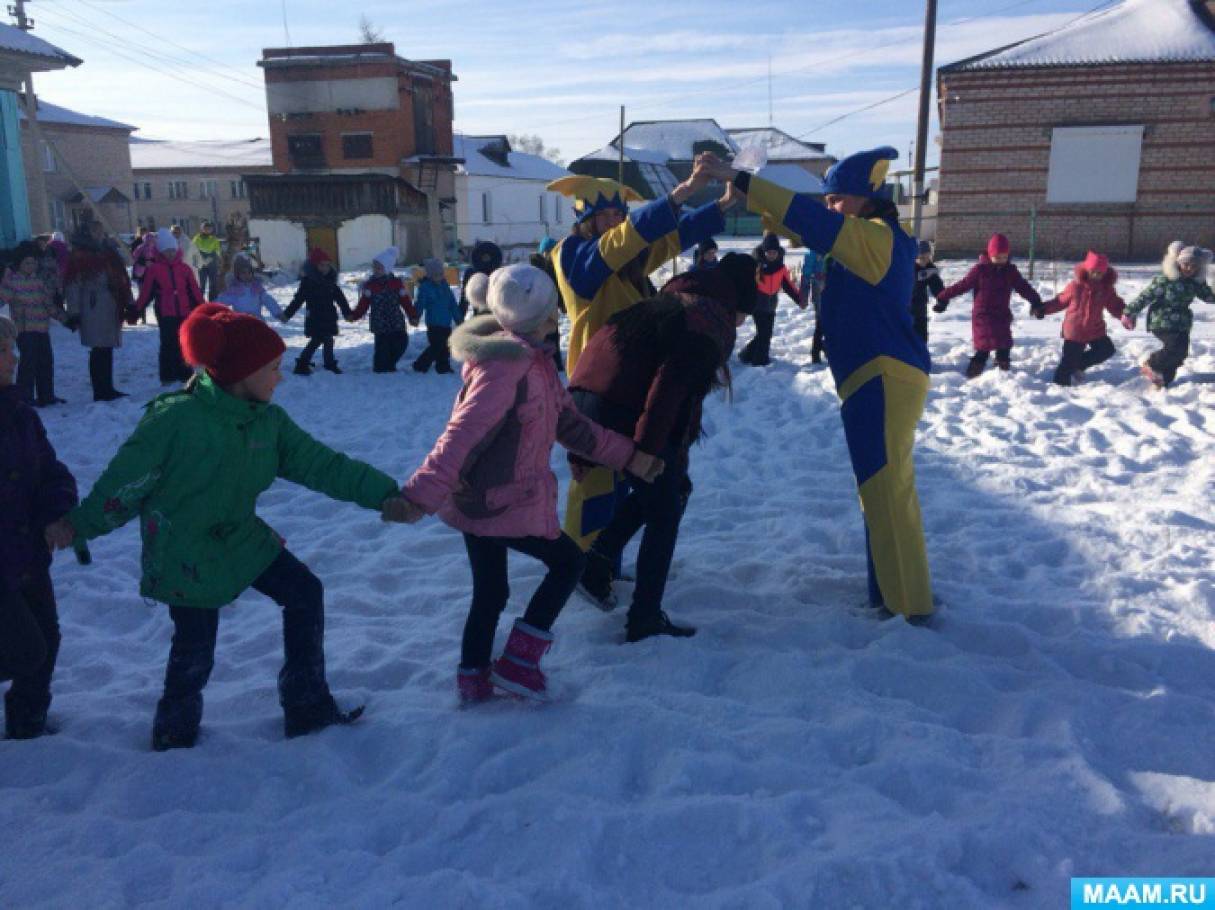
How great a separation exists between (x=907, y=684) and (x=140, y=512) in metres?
2.82

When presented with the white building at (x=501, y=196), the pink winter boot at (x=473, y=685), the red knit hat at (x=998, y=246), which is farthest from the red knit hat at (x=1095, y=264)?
the white building at (x=501, y=196)

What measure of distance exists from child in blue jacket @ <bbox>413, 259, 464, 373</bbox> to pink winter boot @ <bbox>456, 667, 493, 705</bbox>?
9343mm

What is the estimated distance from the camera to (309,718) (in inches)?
135

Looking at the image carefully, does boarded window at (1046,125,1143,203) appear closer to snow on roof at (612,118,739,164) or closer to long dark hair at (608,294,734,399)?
long dark hair at (608,294,734,399)

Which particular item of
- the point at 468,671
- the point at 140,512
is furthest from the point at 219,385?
the point at 468,671

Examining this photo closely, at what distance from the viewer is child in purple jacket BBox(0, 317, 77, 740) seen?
3.14m

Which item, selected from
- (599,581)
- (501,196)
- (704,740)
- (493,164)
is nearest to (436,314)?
(599,581)

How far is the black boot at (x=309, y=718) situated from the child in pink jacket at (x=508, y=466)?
480 millimetres

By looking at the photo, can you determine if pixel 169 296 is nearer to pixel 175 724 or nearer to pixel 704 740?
pixel 175 724

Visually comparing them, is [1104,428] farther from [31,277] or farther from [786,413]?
[31,277]

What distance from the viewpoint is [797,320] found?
15.0 m

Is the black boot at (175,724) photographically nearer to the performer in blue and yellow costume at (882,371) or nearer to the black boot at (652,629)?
the black boot at (652,629)

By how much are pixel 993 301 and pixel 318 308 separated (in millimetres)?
8052

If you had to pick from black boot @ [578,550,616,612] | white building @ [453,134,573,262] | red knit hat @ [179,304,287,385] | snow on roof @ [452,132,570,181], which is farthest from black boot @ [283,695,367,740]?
snow on roof @ [452,132,570,181]
